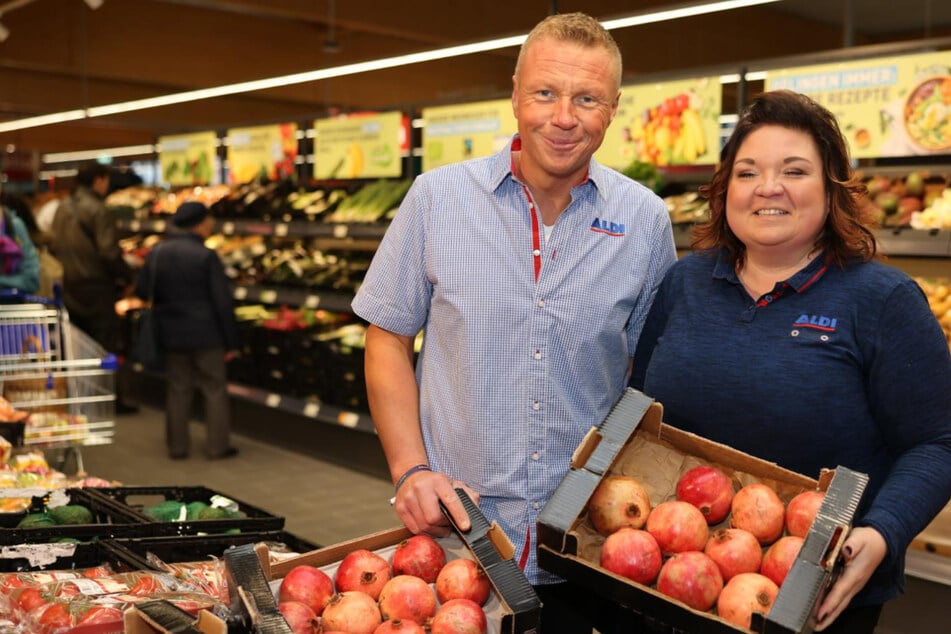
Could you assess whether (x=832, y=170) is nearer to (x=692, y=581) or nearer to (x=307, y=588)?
(x=692, y=581)

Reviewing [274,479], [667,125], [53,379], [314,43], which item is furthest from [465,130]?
[314,43]

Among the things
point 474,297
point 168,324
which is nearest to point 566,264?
point 474,297

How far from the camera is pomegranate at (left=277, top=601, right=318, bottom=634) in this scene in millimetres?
1473

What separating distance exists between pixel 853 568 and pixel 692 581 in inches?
9.8

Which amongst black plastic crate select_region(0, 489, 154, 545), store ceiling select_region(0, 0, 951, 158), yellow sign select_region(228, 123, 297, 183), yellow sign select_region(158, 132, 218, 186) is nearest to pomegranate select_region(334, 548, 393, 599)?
black plastic crate select_region(0, 489, 154, 545)

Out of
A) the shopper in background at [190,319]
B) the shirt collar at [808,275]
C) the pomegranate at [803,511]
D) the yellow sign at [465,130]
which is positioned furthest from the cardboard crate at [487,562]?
the shopper in background at [190,319]

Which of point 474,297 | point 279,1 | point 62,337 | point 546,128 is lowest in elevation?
point 62,337

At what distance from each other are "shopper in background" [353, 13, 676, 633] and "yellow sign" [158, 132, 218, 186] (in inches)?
288

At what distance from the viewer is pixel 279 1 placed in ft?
33.1

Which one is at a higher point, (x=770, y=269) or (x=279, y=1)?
(x=279, y=1)

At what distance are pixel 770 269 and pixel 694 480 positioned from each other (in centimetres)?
43

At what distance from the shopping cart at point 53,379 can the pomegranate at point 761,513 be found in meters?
2.83

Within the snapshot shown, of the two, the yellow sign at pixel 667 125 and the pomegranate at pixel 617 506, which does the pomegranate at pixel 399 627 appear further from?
the yellow sign at pixel 667 125

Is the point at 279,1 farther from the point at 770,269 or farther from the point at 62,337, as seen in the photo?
the point at 770,269
